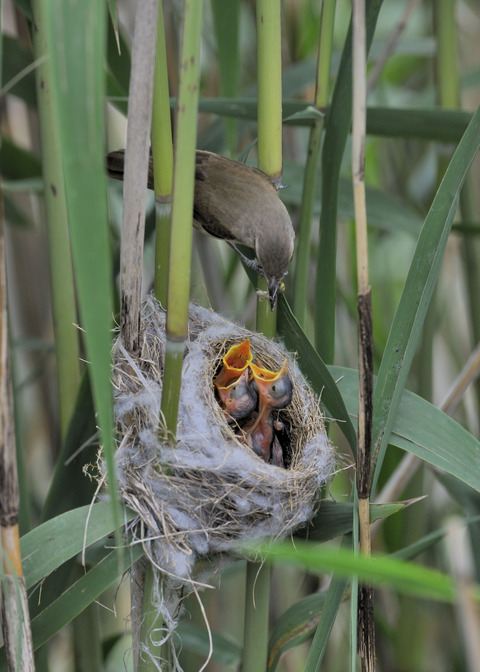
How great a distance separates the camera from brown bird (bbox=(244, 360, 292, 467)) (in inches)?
50.5

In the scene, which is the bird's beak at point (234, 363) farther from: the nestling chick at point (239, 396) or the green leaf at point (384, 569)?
the green leaf at point (384, 569)

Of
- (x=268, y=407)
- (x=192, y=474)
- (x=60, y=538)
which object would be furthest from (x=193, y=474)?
(x=268, y=407)

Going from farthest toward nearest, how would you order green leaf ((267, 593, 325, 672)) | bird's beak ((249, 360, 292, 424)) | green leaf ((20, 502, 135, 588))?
bird's beak ((249, 360, 292, 424)) → green leaf ((267, 593, 325, 672)) → green leaf ((20, 502, 135, 588))

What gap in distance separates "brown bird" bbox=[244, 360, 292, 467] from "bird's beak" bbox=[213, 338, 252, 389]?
0.12 feet

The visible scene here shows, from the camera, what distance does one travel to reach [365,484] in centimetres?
86

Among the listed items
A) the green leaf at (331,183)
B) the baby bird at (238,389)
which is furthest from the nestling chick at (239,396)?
the green leaf at (331,183)

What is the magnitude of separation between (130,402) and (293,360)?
0.34m

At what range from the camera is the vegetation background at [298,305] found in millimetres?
545

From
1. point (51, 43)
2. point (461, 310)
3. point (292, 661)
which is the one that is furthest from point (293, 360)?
point (461, 310)

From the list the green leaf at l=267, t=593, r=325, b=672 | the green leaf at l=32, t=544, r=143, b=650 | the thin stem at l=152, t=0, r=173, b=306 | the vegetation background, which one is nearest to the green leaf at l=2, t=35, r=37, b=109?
the vegetation background

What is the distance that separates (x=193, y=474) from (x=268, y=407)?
420 mm

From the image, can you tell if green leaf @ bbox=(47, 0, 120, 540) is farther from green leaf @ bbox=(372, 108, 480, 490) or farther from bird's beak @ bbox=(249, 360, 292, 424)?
bird's beak @ bbox=(249, 360, 292, 424)

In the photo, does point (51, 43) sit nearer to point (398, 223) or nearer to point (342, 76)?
point (342, 76)

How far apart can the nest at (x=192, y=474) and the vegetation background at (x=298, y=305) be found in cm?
6
